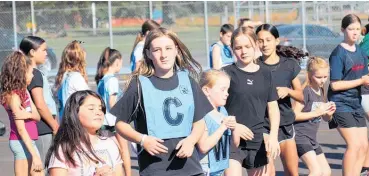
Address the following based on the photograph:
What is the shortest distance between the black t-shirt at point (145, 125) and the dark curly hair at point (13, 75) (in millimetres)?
1973

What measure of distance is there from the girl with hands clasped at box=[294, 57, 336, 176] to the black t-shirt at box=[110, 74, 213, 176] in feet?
8.11

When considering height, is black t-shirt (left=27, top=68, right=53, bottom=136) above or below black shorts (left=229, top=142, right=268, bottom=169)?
above

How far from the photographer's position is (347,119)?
9062 millimetres

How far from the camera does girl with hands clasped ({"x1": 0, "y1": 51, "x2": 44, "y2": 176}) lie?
756 centimetres

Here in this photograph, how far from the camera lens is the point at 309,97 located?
8.52 meters

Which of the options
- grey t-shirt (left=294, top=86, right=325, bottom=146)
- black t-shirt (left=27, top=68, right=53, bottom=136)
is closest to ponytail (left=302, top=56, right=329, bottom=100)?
grey t-shirt (left=294, top=86, right=325, bottom=146)

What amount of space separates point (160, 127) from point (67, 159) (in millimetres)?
786

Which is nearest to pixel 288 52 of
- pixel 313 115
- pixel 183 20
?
pixel 313 115

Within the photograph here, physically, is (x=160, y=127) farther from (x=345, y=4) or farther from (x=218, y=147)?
(x=345, y=4)

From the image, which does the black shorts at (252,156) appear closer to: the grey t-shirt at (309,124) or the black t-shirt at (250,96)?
the black t-shirt at (250,96)

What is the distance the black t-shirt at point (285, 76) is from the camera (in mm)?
7965

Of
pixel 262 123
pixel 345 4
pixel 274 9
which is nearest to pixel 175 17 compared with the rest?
pixel 274 9

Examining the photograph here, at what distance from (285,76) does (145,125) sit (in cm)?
248

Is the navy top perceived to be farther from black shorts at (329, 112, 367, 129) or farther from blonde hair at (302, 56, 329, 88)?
blonde hair at (302, 56, 329, 88)
